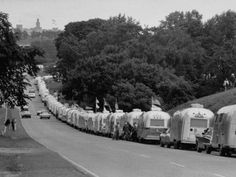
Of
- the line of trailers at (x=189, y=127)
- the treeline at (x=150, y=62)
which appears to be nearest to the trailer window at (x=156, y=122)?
the line of trailers at (x=189, y=127)

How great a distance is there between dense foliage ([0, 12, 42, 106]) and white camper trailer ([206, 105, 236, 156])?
1153 centimetres

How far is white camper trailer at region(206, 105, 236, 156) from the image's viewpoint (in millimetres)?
35031

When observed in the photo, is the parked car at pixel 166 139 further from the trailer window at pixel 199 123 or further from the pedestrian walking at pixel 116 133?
the pedestrian walking at pixel 116 133

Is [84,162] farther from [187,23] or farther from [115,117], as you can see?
[187,23]

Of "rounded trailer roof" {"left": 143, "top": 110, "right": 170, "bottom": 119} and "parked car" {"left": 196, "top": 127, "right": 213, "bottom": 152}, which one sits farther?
"rounded trailer roof" {"left": 143, "top": 110, "right": 170, "bottom": 119}

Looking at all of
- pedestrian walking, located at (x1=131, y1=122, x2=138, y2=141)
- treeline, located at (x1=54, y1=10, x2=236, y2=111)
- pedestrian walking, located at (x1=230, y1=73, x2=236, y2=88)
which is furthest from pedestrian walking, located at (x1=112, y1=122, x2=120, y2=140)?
pedestrian walking, located at (x1=230, y1=73, x2=236, y2=88)

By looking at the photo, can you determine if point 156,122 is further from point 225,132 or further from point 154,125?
point 225,132

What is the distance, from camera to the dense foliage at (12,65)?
3888 cm

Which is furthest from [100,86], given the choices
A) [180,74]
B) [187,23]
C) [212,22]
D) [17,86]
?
[17,86]

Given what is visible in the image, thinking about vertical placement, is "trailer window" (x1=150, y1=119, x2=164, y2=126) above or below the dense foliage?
below

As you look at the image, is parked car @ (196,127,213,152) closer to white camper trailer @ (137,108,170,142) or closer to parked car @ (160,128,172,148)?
parked car @ (160,128,172,148)

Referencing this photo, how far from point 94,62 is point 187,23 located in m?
42.3

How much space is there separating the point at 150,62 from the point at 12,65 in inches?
3173

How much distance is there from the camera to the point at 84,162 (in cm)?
2850
